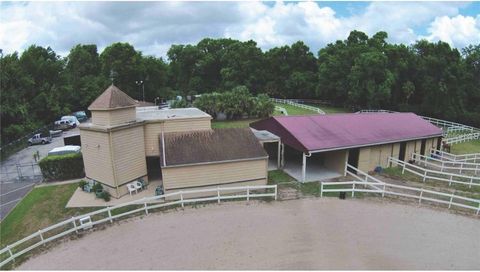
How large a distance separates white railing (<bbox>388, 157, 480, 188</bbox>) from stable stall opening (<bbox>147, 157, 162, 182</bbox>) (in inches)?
590

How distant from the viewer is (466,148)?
27438 mm

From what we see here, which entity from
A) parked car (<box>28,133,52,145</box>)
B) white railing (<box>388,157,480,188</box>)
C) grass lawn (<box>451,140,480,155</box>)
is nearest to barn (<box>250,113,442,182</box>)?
white railing (<box>388,157,480,188</box>)

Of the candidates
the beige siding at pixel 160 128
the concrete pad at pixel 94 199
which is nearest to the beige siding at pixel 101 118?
the beige siding at pixel 160 128

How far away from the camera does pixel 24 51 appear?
3656 cm

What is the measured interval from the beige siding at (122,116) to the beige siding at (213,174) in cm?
346

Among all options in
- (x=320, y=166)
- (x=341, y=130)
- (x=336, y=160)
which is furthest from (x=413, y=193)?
(x=320, y=166)

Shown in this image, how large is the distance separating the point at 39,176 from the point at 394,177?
864 inches

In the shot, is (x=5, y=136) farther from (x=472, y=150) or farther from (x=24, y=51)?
(x=472, y=150)

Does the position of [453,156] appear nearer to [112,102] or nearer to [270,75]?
[112,102]

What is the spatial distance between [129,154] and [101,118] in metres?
2.29

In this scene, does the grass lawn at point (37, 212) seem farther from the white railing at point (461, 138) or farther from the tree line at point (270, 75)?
the white railing at point (461, 138)

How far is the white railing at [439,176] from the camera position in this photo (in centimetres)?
1695

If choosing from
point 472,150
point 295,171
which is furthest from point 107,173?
point 472,150

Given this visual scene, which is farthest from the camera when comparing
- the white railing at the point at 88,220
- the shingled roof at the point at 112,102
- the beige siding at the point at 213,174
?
the shingled roof at the point at 112,102
